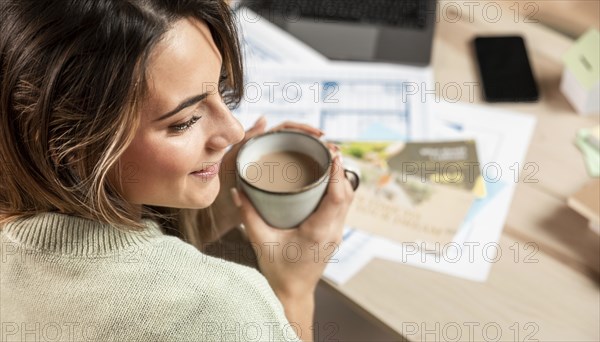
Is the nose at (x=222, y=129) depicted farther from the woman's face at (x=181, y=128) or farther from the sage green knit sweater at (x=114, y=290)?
the sage green knit sweater at (x=114, y=290)

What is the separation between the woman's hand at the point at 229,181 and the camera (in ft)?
2.93

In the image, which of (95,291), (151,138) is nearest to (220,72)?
(151,138)

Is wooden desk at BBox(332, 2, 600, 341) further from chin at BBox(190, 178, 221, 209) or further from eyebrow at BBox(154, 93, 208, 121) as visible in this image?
eyebrow at BBox(154, 93, 208, 121)

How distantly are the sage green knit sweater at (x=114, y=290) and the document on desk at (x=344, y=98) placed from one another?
38 centimetres

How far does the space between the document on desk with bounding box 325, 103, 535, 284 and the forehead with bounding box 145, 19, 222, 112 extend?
1.06 feet

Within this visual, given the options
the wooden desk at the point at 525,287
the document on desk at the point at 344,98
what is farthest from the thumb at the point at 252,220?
the document on desk at the point at 344,98

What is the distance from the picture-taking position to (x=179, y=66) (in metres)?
0.62

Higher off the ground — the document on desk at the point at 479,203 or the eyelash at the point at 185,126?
the eyelash at the point at 185,126

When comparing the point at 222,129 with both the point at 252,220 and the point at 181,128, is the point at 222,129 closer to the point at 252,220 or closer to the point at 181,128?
the point at 181,128

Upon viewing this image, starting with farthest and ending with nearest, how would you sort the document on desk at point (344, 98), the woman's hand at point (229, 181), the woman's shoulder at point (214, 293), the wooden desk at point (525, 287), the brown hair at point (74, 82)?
the document on desk at point (344, 98) → the woman's hand at point (229, 181) → the wooden desk at point (525, 287) → the woman's shoulder at point (214, 293) → the brown hair at point (74, 82)

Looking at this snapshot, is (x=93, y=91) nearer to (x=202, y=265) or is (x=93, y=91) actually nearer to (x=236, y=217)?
(x=202, y=265)

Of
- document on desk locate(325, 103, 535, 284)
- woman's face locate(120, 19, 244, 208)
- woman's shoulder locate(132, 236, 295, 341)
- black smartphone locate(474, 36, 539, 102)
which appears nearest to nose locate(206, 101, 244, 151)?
woman's face locate(120, 19, 244, 208)

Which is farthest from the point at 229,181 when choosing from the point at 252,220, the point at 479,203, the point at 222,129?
the point at 479,203

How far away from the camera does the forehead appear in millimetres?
613
